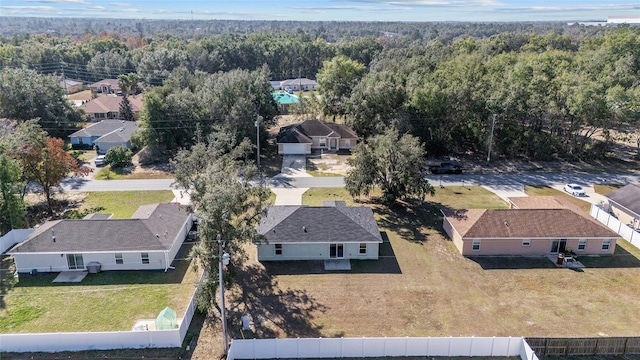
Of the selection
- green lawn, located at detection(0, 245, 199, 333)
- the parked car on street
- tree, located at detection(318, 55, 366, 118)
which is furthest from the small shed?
tree, located at detection(318, 55, 366, 118)

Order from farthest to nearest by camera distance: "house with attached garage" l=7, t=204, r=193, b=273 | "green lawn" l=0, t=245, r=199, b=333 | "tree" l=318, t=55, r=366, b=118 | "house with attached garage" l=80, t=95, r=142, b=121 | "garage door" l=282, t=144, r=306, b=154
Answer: "house with attached garage" l=80, t=95, r=142, b=121
"tree" l=318, t=55, r=366, b=118
"garage door" l=282, t=144, r=306, b=154
"house with attached garage" l=7, t=204, r=193, b=273
"green lawn" l=0, t=245, r=199, b=333

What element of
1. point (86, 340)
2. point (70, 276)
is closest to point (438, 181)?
point (70, 276)

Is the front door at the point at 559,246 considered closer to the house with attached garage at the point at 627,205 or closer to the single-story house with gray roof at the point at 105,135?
the house with attached garage at the point at 627,205

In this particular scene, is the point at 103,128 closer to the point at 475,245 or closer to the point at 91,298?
the point at 91,298

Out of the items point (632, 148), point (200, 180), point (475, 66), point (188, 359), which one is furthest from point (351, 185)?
point (632, 148)

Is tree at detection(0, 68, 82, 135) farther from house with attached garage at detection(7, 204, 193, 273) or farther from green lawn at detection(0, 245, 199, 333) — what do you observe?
green lawn at detection(0, 245, 199, 333)

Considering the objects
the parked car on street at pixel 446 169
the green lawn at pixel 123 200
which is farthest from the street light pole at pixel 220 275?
the parked car on street at pixel 446 169
